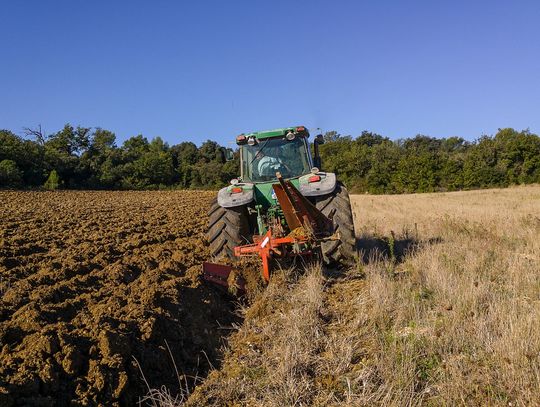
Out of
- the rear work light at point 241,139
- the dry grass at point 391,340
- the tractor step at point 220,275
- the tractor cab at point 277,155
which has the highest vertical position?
the rear work light at point 241,139

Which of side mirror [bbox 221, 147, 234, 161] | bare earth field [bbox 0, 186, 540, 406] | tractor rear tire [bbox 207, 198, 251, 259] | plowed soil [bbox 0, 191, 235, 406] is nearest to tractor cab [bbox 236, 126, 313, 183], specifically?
side mirror [bbox 221, 147, 234, 161]

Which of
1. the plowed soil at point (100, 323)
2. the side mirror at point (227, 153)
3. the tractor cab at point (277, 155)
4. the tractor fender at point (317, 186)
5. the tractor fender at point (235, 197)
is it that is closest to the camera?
the plowed soil at point (100, 323)

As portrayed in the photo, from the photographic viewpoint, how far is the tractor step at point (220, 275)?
5.14 meters

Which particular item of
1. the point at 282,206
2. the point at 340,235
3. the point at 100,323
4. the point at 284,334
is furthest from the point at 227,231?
the point at 100,323

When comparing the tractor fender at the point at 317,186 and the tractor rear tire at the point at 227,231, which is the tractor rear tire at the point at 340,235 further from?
the tractor rear tire at the point at 227,231

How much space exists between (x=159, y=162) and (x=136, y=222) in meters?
30.0

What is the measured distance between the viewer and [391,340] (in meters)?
3.43

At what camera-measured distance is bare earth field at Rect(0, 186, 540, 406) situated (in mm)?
2770

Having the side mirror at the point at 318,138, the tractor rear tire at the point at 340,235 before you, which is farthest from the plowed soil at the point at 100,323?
the side mirror at the point at 318,138

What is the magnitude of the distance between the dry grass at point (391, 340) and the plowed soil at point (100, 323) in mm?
376

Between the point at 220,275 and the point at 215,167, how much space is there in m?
34.3

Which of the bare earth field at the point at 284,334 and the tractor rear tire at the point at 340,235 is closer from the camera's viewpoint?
the bare earth field at the point at 284,334

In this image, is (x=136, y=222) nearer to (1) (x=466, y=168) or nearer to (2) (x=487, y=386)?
(2) (x=487, y=386)

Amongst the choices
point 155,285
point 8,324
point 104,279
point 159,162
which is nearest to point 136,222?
point 104,279
